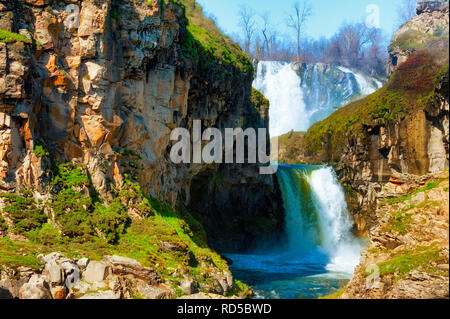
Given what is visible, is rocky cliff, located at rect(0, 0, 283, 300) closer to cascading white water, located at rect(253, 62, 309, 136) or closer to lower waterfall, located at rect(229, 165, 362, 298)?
lower waterfall, located at rect(229, 165, 362, 298)

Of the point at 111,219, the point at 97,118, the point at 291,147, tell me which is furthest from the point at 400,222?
the point at 291,147

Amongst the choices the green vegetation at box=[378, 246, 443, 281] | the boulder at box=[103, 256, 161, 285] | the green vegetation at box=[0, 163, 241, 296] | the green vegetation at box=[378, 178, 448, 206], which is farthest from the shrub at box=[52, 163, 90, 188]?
the green vegetation at box=[378, 246, 443, 281]

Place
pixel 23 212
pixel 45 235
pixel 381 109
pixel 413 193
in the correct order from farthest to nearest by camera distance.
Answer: pixel 381 109
pixel 23 212
pixel 45 235
pixel 413 193

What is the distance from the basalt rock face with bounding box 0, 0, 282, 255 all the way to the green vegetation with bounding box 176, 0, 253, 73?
532 mm

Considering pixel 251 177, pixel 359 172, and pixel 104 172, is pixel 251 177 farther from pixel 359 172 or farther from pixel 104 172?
pixel 104 172

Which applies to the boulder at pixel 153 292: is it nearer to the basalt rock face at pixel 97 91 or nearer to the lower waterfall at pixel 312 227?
the basalt rock face at pixel 97 91

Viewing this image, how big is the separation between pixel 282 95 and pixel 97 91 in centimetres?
3822

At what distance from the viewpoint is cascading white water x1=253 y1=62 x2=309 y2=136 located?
53219 millimetres

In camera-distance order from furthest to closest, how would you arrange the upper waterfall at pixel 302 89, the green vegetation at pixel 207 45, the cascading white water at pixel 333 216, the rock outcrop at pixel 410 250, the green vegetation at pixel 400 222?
the upper waterfall at pixel 302 89 → the cascading white water at pixel 333 216 → the green vegetation at pixel 207 45 → the green vegetation at pixel 400 222 → the rock outcrop at pixel 410 250

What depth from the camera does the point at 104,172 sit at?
717 inches

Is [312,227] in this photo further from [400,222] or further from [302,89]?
[302,89]

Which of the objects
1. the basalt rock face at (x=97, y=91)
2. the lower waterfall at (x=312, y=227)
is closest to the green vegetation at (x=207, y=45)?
the basalt rock face at (x=97, y=91)

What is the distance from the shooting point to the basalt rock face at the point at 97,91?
15984mm

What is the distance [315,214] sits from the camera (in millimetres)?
33656
